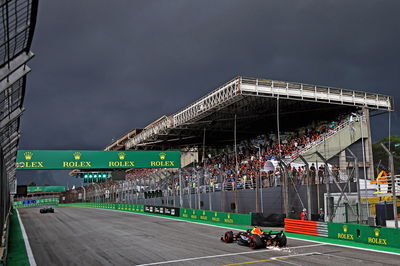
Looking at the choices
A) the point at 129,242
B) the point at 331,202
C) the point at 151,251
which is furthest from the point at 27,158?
the point at 331,202

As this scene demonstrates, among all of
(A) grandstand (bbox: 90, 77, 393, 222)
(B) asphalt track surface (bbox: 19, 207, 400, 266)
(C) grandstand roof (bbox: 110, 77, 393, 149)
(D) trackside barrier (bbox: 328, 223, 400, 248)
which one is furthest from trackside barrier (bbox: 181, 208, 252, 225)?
(C) grandstand roof (bbox: 110, 77, 393, 149)

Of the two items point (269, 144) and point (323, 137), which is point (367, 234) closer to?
point (323, 137)

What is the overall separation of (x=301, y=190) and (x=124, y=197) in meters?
30.6

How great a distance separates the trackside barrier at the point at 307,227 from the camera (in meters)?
17.3

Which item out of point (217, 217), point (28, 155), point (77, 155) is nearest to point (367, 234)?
point (217, 217)

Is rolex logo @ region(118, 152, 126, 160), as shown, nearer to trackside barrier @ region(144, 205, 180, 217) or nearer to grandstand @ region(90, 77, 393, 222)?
grandstand @ region(90, 77, 393, 222)

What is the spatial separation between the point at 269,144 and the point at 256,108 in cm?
658

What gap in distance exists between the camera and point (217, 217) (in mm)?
25844

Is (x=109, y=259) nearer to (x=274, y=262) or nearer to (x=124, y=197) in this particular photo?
(x=274, y=262)

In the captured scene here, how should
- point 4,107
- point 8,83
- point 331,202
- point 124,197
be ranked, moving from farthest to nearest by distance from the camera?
point 124,197 → point 331,202 → point 4,107 → point 8,83

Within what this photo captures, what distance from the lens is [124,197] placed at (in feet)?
163

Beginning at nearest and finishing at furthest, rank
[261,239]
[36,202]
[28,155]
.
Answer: [261,239] < [28,155] < [36,202]

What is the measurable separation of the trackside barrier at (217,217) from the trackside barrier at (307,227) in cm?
359

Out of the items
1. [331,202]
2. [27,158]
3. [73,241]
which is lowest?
[73,241]
